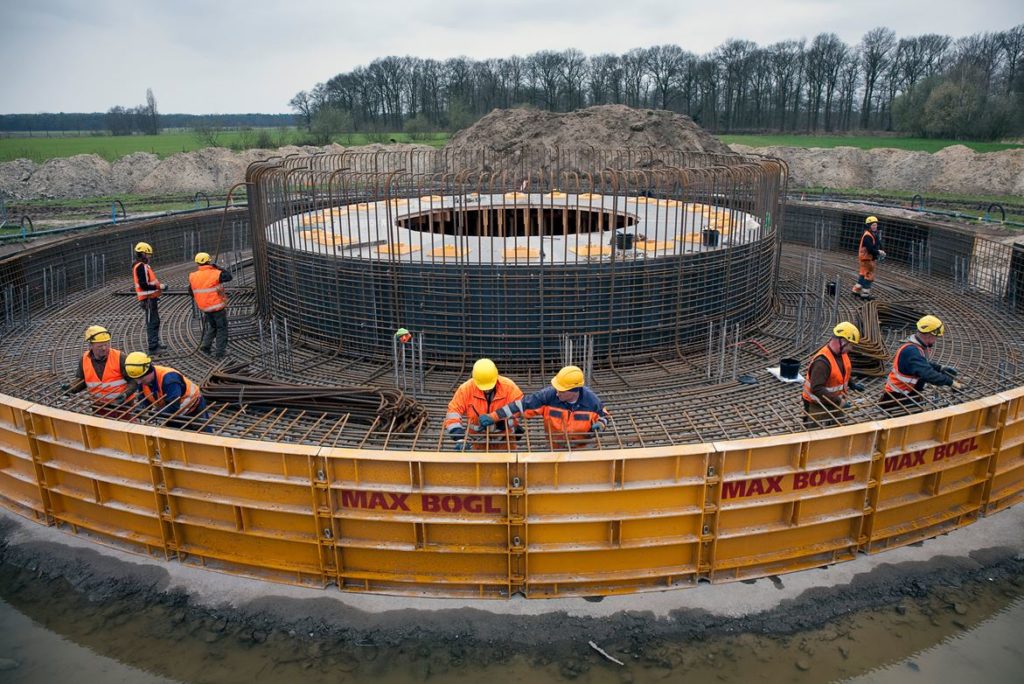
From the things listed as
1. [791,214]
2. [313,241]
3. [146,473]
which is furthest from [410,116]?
[146,473]

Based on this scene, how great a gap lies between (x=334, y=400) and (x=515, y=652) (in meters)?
4.29

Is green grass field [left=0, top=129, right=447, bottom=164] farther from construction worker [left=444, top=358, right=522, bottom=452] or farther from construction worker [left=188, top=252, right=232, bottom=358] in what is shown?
construction worker [left=444, top=358, right=522, bottom=452]

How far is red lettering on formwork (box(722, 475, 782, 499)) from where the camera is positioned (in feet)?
19.6

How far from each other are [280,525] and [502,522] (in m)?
1.93

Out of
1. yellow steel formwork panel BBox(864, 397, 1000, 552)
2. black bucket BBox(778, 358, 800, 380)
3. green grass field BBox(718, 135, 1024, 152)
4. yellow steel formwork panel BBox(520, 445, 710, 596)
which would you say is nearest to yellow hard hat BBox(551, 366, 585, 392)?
yellow steel formwork panel BBox(520, 445, 710, 596)

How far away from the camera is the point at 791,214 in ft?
69.5

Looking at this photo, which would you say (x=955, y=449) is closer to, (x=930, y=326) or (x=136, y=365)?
(x=930, y=326)

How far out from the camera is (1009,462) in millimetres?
7230

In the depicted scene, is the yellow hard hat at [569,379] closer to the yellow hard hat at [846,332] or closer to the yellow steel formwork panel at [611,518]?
the yellow steel formwork panel at [611,518]

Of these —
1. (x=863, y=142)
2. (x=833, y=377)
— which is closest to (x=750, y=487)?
(x=833, y=377)

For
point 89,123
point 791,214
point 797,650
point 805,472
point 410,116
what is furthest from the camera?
point 89,123

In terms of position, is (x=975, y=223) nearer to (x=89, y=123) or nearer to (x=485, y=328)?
(x=485, y=328)

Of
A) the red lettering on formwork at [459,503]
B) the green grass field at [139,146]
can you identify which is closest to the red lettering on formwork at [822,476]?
the red lettering on formwork at [459,503]

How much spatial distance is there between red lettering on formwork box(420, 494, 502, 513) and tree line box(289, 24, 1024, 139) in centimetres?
5325
